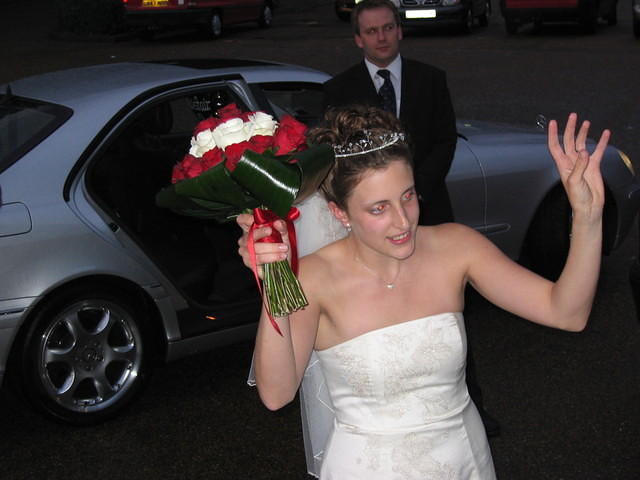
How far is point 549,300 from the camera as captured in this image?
3018mm

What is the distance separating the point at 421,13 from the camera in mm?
20422

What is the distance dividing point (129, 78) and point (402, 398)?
3124 millimetres

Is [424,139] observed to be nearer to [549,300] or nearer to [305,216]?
[305,216]

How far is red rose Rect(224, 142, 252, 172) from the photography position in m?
2.72

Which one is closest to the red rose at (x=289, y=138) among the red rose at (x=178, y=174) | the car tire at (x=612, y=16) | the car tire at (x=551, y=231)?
the red rose at (x=178, y=174)

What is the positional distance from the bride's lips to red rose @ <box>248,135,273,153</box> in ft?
1.44

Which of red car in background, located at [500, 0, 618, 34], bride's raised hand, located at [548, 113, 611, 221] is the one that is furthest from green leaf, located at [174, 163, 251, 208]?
red car in background, located at [500, 0, 618, 34]

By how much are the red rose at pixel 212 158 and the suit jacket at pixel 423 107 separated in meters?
2.42

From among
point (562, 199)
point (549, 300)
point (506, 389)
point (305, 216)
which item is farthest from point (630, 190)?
point (549, 300)

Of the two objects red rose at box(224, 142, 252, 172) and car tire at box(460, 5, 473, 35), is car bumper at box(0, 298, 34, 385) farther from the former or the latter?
car tire at box(460, 5, 473, 35)

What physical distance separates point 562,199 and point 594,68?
398 inches

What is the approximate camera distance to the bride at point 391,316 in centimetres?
298

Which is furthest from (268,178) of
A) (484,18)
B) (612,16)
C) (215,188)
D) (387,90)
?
(484,18)

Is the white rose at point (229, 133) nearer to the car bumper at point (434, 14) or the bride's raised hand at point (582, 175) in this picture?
the bride's raised hand at point (582, 175)
